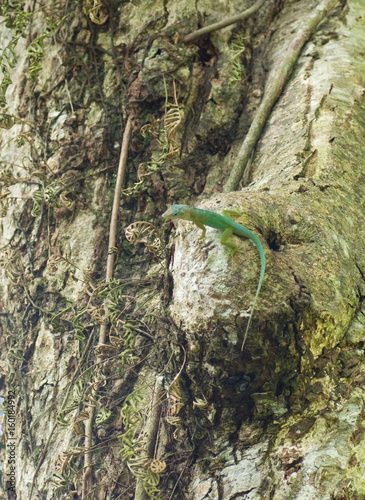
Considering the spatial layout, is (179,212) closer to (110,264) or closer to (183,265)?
(183,265)

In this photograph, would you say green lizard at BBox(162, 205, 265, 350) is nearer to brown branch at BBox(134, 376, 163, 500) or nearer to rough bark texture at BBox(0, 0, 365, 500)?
rough bark texture at BBox(0, 0, 365, 500)

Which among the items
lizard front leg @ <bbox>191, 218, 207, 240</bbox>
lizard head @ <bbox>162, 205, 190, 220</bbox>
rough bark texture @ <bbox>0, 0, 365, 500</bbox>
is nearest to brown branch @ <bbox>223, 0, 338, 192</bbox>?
rough bark texture @ <bbox>0, 0, 365, 500</bbox>

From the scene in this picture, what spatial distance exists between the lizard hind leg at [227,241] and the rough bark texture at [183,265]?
0.03 metres

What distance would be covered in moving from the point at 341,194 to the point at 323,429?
1.16 meters

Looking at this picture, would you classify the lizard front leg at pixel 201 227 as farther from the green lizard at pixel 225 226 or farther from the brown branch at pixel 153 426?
the brown branch at pixel 153 426

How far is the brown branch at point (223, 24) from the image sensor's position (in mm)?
2965

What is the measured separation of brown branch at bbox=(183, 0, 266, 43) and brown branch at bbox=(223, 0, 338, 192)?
34 centimetres

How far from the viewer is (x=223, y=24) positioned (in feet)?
10.1

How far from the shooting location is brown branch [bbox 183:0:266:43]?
2965 mm

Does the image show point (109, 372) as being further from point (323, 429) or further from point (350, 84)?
point (350, 84)

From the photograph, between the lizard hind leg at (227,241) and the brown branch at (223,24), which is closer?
the lizard hind leg at (227,241)

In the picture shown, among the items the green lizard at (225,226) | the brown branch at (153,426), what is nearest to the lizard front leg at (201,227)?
the green lizard at (225,226)

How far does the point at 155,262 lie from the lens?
105 inches

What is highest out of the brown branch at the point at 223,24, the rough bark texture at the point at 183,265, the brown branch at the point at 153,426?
the brown branch at the point at 223,24
